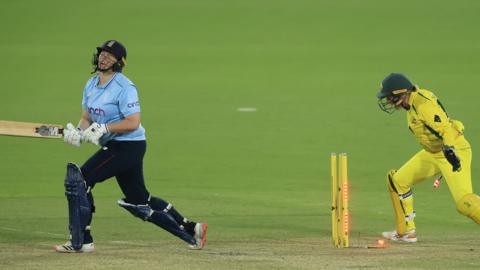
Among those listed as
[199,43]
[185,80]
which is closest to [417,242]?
[185,80]

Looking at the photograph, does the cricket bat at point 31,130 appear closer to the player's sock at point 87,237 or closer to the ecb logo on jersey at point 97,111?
the ecb logo on jersey at point 97,111

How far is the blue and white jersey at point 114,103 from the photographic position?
41.1ft

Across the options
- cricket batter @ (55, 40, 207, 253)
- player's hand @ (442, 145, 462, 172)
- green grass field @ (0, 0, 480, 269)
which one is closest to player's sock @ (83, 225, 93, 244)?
cricket batter @ (55, 40, 207, 253)

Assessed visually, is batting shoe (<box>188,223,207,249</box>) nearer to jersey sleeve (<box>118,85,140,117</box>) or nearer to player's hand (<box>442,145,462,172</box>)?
jersey sleeve (<box>118,85,140,117</box>)

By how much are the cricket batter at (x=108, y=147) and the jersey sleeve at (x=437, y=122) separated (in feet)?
9.39

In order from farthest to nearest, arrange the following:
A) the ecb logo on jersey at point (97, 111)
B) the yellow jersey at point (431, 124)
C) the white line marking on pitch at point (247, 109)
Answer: the white line marking on pitch at point (247, 109) → the yellow jersey at point (431, 124) → the ecb logo on jersey at point (97, 111)

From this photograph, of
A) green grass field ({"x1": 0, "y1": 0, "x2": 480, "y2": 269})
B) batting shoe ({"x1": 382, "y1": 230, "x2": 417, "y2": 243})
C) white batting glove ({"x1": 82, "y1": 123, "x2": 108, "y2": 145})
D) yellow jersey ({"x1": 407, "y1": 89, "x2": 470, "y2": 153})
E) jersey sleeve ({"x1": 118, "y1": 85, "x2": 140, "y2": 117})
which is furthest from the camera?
batting shoe ({"x1": 382, "y1": 230, "x2": 417, "y2": 243})

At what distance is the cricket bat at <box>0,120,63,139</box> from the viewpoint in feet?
41.8

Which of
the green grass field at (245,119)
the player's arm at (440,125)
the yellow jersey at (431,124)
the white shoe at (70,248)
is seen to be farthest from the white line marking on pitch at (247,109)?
the white shoe at (70,248)

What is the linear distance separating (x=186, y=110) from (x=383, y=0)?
41.3 feet

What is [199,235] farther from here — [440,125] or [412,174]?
[440,125]

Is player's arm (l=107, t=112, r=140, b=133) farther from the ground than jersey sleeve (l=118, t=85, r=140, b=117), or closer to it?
closer to it

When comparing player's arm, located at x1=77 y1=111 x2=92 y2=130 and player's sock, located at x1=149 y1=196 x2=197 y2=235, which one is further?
player's sock, located at x1=149 y1=196 x2=197 y2=235

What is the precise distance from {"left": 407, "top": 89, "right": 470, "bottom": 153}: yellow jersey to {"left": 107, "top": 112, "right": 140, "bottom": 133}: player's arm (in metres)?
3.04
